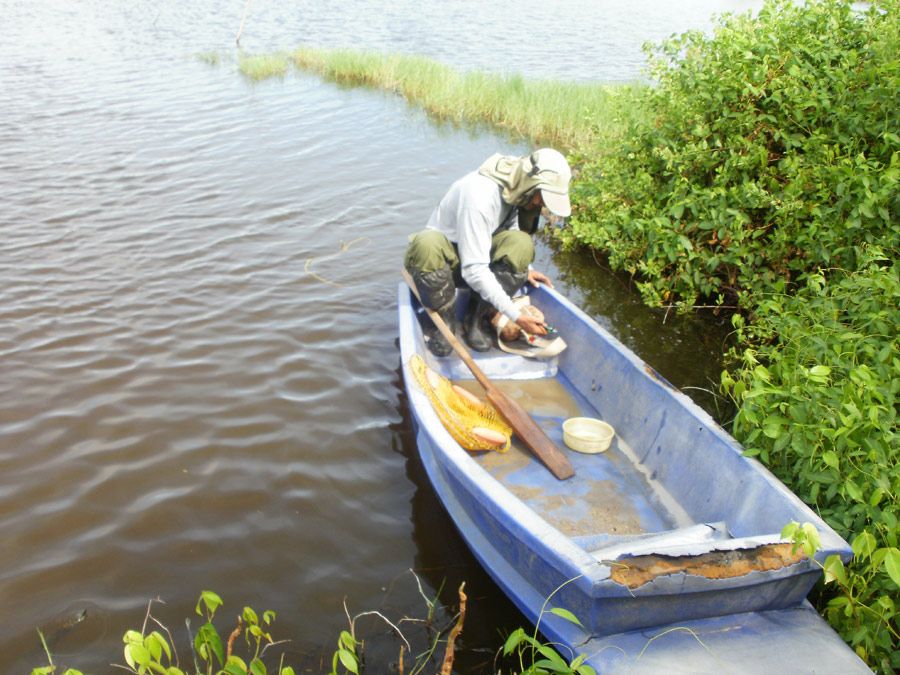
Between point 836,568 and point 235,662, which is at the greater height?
point 836,568

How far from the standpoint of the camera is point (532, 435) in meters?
3.50

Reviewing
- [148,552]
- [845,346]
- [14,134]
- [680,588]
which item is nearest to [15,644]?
[148,552]

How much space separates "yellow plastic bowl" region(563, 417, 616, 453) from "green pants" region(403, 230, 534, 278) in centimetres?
114

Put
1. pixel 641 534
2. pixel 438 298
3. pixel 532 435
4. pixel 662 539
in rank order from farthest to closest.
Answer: pixel 438 298
pixel 532 435
pixel 641 534
pixel 662 539

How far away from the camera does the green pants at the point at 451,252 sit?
399 cm

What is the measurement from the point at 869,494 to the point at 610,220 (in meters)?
3.72

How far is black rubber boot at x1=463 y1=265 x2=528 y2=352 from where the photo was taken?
4.28 meters

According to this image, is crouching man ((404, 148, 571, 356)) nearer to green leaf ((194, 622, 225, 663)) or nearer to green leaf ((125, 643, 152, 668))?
green leaf ((194, 622, 225, 663))

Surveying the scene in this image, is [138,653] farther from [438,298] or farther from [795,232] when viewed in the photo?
[795,232]

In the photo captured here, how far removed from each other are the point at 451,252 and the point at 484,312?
1.78 feet

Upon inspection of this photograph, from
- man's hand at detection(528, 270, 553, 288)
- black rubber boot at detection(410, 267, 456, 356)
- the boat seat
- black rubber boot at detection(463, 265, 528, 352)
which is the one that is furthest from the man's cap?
the boat seat

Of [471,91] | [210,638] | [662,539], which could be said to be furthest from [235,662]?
[471,91]

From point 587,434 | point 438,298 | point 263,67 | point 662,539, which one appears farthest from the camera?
point 263,67

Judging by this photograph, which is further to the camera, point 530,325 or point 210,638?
point 530,325
